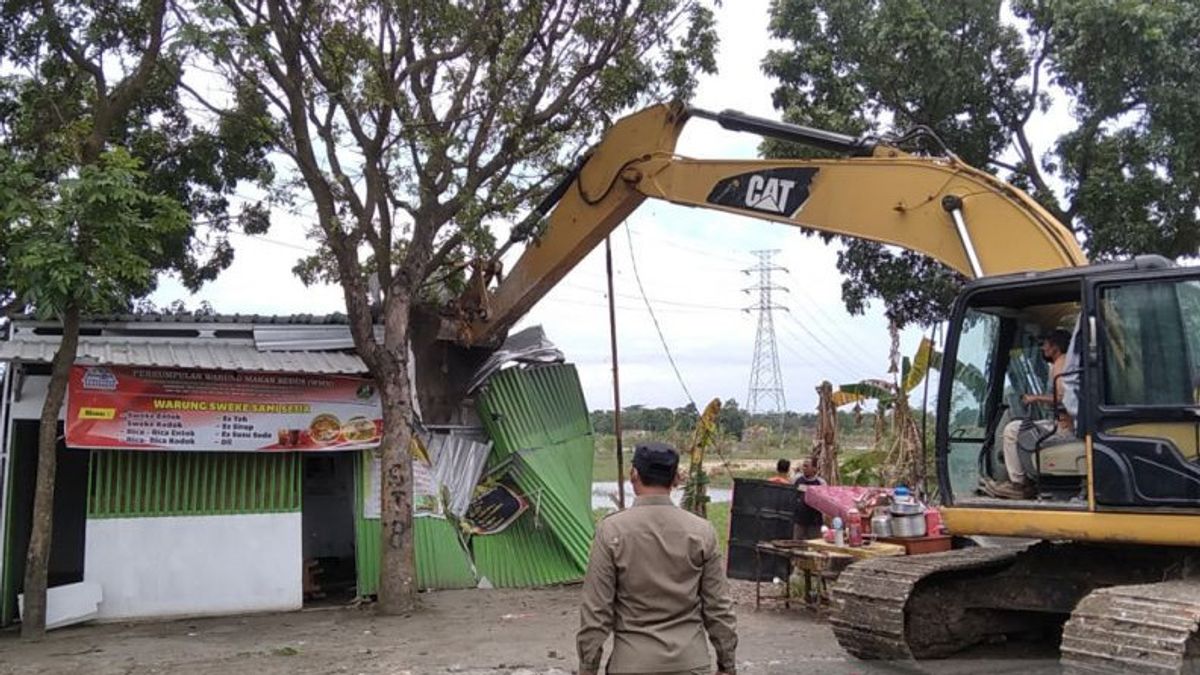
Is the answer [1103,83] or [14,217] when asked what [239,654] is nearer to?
[14,217]

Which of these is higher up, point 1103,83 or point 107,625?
point 1103,83

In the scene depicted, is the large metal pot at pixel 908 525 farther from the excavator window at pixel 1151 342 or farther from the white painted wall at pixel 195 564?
the white painted wall at pixel 195 564

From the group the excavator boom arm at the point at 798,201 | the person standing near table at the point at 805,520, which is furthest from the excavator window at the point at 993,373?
the person standing near table at the point at 805,520

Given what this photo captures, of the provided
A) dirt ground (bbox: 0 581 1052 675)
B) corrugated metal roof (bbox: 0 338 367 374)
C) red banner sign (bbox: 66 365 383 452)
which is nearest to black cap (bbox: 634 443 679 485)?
dirt ground (bbox: 0 581 1052 675)

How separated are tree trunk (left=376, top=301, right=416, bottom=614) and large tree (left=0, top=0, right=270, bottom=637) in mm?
2419

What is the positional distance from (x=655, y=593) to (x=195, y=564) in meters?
8.08

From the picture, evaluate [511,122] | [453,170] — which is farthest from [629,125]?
[453,170]

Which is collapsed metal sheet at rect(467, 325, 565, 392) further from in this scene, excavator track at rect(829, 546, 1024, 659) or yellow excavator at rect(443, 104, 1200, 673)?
excavator track at rect(829, 546, 1024, 659)

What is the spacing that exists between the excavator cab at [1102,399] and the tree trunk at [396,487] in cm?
552

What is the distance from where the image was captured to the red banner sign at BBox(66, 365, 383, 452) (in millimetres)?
9977

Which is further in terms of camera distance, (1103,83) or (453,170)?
(1103,83)

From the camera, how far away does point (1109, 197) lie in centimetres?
1379

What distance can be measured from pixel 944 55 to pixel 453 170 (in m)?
7.60

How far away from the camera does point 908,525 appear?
9484 millimetres
